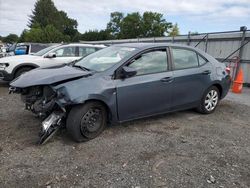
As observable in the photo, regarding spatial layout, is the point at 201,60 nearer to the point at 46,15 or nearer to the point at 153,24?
the point at 153,24

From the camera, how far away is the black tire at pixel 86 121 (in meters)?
3.54

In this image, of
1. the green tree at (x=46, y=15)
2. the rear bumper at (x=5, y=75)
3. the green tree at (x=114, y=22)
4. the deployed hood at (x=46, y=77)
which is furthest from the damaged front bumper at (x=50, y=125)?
the green tree at (x=46, y=15)

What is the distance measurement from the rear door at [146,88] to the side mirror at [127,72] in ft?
0.27

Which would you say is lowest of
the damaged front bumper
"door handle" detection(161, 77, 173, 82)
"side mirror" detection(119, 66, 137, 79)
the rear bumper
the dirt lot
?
the dirt lot

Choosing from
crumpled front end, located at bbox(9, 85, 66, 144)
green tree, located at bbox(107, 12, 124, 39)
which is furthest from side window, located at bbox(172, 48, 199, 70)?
green tree, located at bbox(107, 12, 124, 39)

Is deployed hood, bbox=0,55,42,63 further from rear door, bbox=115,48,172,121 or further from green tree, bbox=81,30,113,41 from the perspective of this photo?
green tree, bbox=81,30,113,41

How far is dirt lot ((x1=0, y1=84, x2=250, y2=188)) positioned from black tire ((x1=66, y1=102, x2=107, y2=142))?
5.4 inches

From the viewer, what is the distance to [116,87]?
382 cm

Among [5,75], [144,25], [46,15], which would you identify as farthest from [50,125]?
[46,15]

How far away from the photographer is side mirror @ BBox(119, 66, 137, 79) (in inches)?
151

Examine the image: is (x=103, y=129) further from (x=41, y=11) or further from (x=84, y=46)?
(x=41, y=11)

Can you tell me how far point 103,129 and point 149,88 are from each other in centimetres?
108

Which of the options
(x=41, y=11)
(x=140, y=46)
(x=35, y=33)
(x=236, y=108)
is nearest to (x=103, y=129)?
(x=140, y=46)

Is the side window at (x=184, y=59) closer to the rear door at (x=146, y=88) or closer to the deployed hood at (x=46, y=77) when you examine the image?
the rear door at (x=146, y=88)
